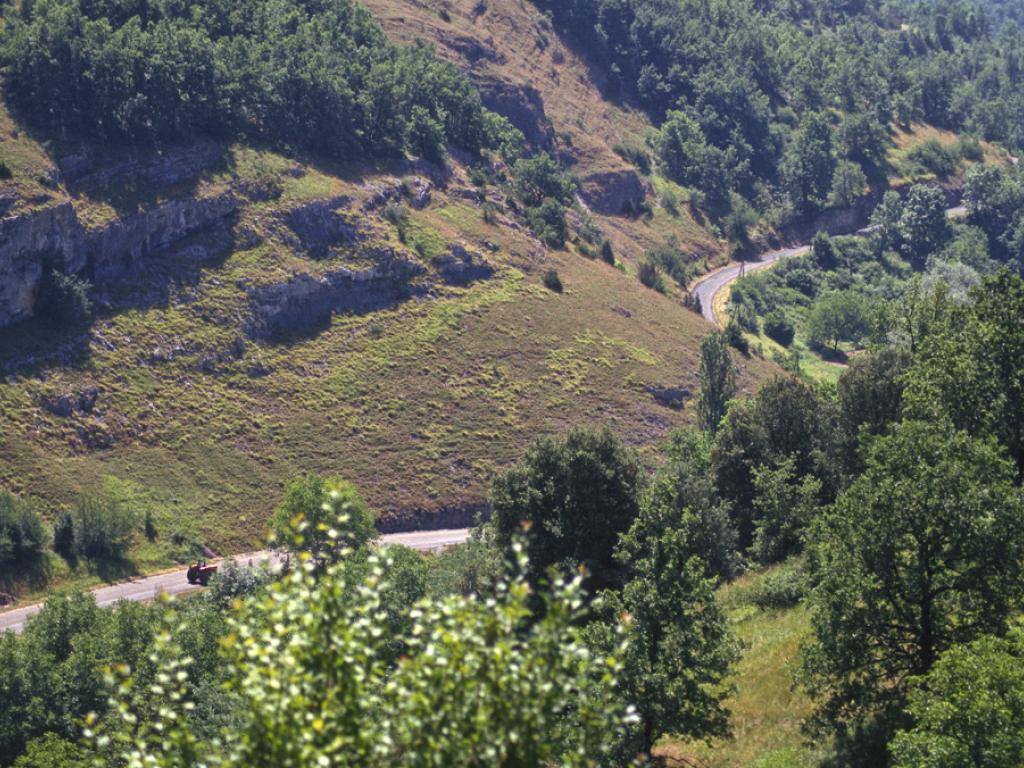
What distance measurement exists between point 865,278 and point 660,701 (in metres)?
152

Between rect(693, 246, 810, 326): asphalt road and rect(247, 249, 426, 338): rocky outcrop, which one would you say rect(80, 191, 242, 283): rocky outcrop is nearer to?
rect(247, 249, 426, 338): rocky outcrop

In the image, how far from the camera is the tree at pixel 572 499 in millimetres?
52719

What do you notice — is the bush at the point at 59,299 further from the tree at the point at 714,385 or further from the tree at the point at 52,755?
the tree at the point at 52,755

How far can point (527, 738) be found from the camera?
666 inches

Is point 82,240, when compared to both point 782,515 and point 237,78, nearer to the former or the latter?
point 237,78

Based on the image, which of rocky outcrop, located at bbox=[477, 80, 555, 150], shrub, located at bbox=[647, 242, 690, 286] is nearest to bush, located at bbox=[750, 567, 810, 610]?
shrub, located at bbox=[647, 242, 690, 286]

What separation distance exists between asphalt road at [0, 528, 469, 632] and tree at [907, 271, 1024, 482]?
42768mm

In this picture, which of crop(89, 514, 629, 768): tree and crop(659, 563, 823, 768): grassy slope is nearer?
crop(89, 514, 629, 768): tree

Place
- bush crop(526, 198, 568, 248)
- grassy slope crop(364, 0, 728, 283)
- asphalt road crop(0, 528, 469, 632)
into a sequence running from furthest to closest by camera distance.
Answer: grassy slope crop(364, 0, 728, 283) → bush crop(526, 198, 568, 248) → asphalt road crop(0, 528, 469, 632)

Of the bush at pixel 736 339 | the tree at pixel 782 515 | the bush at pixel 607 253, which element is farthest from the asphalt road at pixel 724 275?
the tree at pixel 782 515

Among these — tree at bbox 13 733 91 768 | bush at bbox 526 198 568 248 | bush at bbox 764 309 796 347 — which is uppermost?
bush at bbox 526 198 568 248

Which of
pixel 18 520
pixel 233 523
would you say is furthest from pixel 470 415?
pixel 18 520

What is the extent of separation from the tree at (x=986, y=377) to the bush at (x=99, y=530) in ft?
199

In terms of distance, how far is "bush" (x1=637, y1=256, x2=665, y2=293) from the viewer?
145 metres
